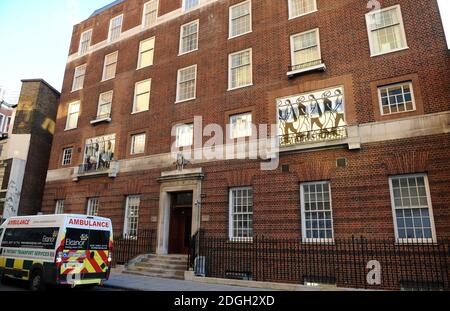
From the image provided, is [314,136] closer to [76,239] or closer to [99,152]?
[76,239]

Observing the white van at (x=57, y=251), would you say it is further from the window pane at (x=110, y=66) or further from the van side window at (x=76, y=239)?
the window pane at (x=110, y=66)

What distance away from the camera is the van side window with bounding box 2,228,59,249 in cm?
1021

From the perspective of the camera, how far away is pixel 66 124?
23.8m

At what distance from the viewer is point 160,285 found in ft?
38.2

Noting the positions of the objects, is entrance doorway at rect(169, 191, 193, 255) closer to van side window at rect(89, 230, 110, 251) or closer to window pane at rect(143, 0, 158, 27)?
van side window at rect(89, 230, 110, 251)

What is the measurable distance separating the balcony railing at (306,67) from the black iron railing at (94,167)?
12.3 meters

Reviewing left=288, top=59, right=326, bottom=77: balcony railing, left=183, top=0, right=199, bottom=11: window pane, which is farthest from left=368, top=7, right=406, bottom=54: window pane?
left=183, top=0, right=199, bottom=11: window pane

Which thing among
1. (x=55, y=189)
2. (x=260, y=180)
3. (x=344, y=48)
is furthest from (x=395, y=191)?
(x=55, y=189)

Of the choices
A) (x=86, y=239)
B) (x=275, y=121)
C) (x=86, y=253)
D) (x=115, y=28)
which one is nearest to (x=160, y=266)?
A: (x=86, y=253)

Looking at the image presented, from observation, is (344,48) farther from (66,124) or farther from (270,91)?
(66,124)

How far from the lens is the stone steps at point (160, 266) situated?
14.1m

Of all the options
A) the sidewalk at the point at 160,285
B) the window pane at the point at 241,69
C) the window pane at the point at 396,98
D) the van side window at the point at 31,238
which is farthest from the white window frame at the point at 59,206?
the window pane at the point at 396,98

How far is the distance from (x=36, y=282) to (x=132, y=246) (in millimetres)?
6971

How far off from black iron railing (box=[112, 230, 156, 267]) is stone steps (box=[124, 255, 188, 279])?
636mm
